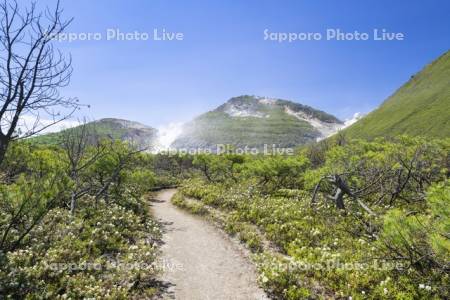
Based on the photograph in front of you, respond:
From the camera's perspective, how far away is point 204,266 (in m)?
10.9

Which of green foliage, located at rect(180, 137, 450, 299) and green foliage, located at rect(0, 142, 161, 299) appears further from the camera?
green foliage, located at rect(0, 142, 161, 299)

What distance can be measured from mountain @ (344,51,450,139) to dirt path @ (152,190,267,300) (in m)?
99.7

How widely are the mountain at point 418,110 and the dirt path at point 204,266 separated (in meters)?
99.7

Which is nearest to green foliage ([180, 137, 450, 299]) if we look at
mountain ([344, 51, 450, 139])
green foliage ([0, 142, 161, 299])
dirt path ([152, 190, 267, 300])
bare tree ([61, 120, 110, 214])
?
dirt path ([152, 190, 267, 300])

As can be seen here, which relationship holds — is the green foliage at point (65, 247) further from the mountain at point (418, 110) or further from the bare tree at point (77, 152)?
the mountain at point (418, 110)

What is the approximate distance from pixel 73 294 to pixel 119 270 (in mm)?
1933

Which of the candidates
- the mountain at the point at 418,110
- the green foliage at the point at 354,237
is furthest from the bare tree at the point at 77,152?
the mountain at the point at 418,110

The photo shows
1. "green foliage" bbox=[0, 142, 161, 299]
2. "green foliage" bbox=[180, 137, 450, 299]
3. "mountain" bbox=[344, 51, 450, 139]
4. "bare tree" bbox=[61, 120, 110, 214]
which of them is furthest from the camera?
"mountain" bbox=[344, 51, 450, 139]

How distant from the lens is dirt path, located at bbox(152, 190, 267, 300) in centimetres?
882

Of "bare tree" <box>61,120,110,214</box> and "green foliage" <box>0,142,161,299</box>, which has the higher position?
"bare tree" <box>61,120,110,214</box>

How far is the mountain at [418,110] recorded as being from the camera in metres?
100

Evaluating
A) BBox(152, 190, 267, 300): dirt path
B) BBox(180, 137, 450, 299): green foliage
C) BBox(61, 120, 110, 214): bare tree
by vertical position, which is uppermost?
BBox(61, 120, 110, 214): bare tree

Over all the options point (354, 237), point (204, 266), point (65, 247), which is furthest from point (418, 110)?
point (65, 247)

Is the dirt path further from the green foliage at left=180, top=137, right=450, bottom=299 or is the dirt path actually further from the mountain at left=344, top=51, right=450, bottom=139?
the mountain at left=344, top=51, right=450, bottom=139
